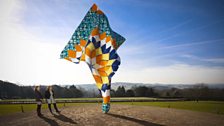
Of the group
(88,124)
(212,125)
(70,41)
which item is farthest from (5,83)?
(212,125)

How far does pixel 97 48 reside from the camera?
19609 mm

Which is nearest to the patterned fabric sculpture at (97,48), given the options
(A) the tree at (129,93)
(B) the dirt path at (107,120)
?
(B) the dirt path at (107,120)

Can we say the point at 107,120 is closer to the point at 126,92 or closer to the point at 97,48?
the point at 97,48

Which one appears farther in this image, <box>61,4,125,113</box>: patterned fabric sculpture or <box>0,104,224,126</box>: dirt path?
<box>61,4,125,113</box>: patterned fabric sculpture

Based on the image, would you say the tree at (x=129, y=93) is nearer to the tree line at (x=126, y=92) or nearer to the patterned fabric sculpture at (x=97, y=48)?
the tree line at (x=126, y=92)

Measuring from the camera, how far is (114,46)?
760 inches

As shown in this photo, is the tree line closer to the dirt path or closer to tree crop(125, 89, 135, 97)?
tree crop(125, 89, 135, 97)

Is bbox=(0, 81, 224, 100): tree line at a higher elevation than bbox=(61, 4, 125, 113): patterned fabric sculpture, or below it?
below

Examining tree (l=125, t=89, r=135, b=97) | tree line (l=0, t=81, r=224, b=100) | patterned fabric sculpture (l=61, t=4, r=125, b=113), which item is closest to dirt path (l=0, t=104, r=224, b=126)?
patterned fabric sculpture (l=61, t=4, r=125, b=113)

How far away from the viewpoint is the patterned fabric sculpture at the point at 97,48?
61.9ft

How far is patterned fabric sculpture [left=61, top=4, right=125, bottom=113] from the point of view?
1886 centimetres

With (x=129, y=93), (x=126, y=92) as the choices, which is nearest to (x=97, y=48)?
(x=129, y=93)

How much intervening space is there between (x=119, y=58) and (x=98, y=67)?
8.47 ft

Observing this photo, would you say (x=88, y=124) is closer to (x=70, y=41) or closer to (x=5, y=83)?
(x=70, y=41)
